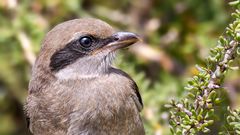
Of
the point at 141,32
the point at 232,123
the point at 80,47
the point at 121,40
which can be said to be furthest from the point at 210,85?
the point at 141,32

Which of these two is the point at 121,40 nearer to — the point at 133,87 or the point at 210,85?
the point at 133,87

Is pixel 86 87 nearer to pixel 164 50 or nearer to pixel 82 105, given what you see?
pixel 82 105

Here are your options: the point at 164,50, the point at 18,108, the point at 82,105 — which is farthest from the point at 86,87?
the point at 18,108

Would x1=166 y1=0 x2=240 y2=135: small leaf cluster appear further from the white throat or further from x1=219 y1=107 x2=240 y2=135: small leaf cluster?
the white throat

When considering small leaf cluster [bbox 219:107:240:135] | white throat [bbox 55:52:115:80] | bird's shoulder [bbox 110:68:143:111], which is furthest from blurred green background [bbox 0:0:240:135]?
small leaf cluster [bbox 219:107:240:135]

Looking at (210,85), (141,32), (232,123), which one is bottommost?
(232,123)

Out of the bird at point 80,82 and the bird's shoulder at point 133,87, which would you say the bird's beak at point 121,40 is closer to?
the bird at point 80,82
